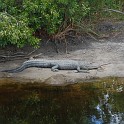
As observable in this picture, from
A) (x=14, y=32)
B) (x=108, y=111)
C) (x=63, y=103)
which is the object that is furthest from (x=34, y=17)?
(x=108, y=111)

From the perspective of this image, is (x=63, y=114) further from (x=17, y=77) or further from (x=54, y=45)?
(x=54, y=45)

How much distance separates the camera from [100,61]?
1195 cm

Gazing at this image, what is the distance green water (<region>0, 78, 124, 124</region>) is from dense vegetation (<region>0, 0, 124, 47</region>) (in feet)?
4.48

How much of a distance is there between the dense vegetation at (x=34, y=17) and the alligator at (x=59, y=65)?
0.66m

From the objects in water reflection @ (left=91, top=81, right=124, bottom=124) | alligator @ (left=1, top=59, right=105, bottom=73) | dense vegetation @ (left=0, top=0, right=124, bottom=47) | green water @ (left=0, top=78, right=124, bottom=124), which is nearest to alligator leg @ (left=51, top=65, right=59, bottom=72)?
alligator @ (left=1, top=59, right=105, bottom=73)

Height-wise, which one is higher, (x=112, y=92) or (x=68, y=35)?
(x=68, y=35)

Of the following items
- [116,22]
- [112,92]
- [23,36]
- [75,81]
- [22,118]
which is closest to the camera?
[22,118]

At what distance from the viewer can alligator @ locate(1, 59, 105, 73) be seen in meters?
11.4

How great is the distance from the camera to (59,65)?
11.4 meters

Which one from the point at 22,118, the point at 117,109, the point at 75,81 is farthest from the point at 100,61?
the point at 22,118

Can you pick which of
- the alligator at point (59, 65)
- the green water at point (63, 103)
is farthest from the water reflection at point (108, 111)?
the alligator at point (59, 65)

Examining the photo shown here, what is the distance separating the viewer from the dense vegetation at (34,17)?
11057 millimetres

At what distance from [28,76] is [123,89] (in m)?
2.48

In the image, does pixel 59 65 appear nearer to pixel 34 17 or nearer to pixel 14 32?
pixel 14 32
